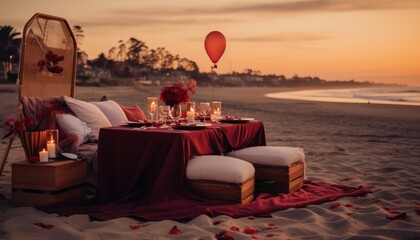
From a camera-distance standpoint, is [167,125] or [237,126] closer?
[167,125]

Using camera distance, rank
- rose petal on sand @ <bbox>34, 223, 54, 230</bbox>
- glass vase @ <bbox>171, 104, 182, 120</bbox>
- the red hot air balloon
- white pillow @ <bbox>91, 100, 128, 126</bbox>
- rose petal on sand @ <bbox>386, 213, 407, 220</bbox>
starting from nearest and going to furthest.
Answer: rose petal on sand @ <bbox>34, 223, 54, 230</bbox>, rose petal on sand @ <bbox>386, 213, 407, 220</bbox>, glass vase @ <bbox>171, 104, 182, 120</bbox>, white pillow @ <bbox>91, 100, 128, 126</bbox>, the red hot air balloon

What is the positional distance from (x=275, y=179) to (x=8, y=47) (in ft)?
196

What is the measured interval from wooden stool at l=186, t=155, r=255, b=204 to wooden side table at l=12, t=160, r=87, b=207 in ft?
4.41

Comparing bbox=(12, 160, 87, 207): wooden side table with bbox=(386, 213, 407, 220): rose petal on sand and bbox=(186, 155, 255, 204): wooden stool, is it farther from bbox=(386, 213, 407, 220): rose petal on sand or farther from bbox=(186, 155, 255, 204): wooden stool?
bbox=(386, 213, 407, 220): rose petal on sand

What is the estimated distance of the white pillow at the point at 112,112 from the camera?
658 cm

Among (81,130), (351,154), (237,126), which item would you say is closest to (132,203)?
(81,130)

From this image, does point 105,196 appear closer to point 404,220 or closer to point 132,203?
point 132,203

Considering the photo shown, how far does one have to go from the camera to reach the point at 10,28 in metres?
60.9

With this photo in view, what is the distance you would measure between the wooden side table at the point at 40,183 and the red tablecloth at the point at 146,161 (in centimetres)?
39

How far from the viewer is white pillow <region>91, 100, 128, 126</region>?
6.58 meters

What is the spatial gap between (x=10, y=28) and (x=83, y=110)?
6125cm

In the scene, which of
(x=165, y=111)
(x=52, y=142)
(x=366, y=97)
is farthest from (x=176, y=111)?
(x=366, y=97)

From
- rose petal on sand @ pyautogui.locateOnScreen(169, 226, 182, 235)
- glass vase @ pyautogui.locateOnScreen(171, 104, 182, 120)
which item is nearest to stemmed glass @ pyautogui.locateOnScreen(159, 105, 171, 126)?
glass vase @ pyautogui.locateOnScreen(171, 104, 182, 120)

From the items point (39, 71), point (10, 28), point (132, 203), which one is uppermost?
point (10, 28)
